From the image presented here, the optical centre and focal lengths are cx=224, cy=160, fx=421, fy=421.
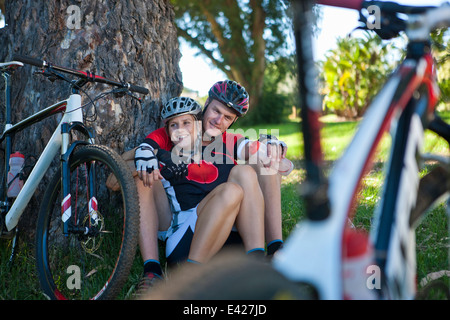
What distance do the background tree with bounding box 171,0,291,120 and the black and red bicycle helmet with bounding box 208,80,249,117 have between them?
27.9 ft

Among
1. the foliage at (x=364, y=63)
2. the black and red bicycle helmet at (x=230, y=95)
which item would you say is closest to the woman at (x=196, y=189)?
the black and red bicycle helmet at (x=230, y=95)

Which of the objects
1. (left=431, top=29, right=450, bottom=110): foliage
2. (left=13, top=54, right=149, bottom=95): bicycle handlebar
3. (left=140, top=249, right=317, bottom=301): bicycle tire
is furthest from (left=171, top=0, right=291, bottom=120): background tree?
(left=140, top=249, right=317, bottom=301): bicycle tire

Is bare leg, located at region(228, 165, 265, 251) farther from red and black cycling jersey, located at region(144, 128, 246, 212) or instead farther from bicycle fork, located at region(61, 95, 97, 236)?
bicycle fork, located at region(61, 95, 97, 236)

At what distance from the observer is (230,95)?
271 centimetres

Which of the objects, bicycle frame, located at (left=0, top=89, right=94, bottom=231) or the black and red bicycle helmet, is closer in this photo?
bicycle frame, located at (left=0, top=89, right=94, bottom=231)

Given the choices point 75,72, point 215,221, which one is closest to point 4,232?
point 75,72

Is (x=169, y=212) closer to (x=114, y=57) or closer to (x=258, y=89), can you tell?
(x=114, y=57)

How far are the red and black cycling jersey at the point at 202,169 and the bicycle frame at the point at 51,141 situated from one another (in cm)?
46

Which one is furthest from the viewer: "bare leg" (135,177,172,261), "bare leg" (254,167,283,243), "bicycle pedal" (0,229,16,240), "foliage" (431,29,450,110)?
"bicycle pedal" (0,229,16,240)

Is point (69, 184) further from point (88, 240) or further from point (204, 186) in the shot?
point (204, 186)

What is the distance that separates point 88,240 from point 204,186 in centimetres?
75

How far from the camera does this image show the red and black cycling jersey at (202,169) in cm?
259

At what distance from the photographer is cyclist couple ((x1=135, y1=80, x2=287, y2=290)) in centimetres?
223
